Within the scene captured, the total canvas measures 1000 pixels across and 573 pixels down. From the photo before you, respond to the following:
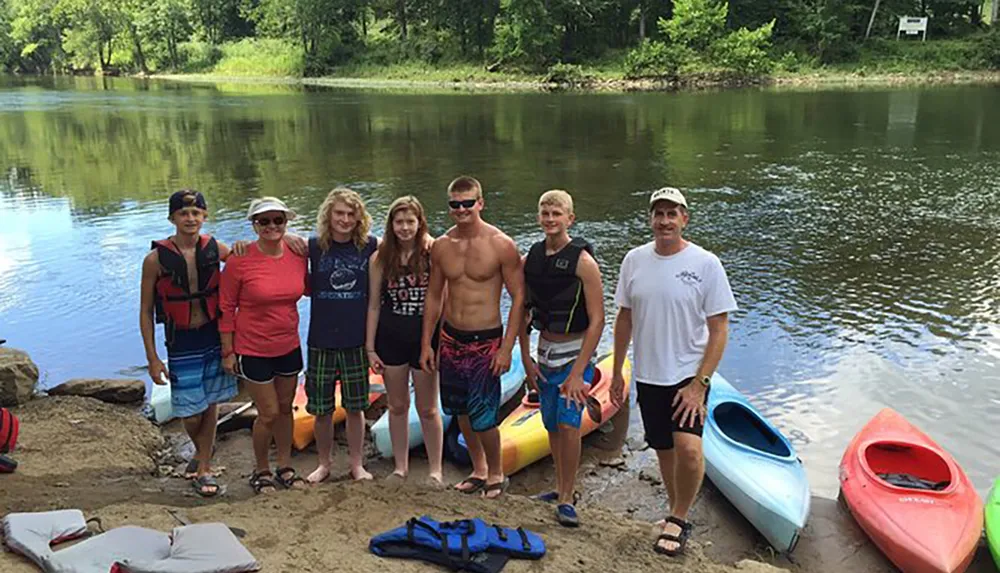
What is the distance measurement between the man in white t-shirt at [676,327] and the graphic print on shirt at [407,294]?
48.4 inches

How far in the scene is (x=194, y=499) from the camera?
477 centimetres

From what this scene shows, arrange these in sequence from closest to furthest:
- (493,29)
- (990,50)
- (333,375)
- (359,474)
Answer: (333,375) < (359,474) < (990,50) < (493,29)

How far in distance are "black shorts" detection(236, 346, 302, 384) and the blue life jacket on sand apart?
1345 millimetres

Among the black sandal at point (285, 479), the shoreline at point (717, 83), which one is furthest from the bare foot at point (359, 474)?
the shoreline at point (717, 83)

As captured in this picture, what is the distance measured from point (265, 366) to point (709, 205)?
1221 centimetres

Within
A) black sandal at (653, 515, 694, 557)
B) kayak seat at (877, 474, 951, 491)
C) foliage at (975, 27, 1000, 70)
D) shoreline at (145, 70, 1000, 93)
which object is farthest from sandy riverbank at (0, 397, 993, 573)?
foliage at (975, 27, 1000, 70)

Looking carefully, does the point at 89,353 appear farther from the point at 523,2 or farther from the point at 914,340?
the point at 523,2

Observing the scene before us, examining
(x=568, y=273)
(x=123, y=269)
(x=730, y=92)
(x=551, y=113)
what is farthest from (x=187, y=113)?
(x=568, y=273)

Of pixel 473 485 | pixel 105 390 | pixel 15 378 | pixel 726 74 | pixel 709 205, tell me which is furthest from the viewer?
pixel 726 74

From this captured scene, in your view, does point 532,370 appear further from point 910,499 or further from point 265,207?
point 910,499

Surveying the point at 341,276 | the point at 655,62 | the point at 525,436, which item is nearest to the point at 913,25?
the point at 655,62

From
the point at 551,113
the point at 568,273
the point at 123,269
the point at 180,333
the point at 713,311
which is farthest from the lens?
the point at 551,113

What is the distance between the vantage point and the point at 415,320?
4605mm

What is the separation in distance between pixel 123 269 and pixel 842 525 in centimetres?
1042
